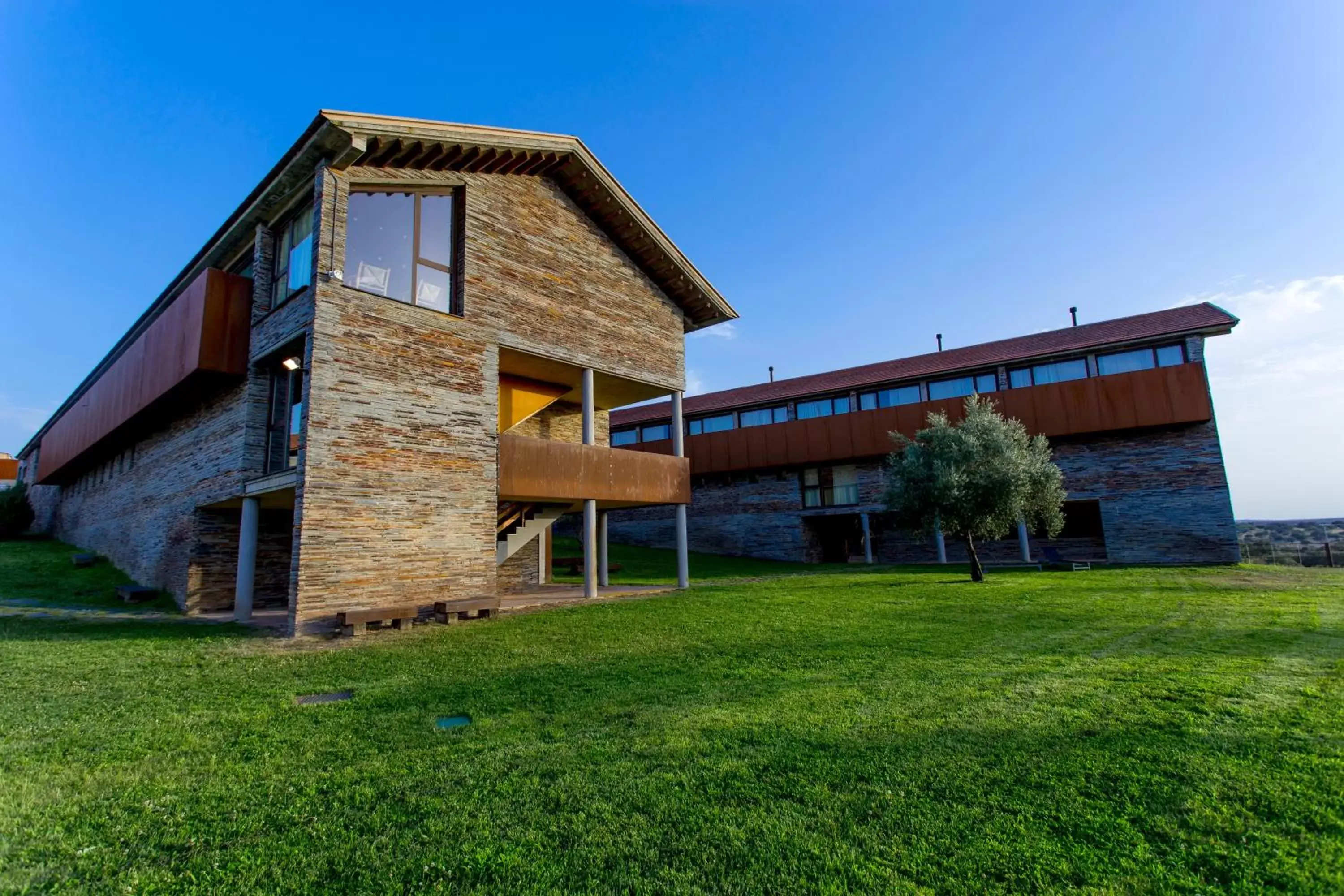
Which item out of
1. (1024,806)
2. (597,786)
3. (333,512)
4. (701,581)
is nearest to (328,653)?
(333,512)

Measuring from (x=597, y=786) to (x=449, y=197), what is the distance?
43.5 ft

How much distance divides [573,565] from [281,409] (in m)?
12.1

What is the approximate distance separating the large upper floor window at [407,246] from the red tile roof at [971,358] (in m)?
13.1

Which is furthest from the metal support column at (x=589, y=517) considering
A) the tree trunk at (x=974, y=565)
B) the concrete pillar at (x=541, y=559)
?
the tree trunk at (x=974, y=565)

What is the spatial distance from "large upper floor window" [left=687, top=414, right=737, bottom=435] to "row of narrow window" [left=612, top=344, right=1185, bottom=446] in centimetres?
2

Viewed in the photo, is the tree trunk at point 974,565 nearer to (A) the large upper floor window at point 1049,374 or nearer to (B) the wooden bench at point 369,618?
(A) the large upper floor window at point 1049,374

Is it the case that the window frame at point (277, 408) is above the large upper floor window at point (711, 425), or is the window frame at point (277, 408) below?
below

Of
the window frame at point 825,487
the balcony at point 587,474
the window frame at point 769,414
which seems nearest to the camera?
the balcony at point 587,474

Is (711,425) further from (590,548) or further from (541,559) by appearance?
(590,548)

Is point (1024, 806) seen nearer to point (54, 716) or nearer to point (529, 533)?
point (54, 716)

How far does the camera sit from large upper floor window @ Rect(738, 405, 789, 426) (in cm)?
3108

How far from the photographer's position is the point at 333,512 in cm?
1063

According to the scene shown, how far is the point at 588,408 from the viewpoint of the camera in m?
15.5

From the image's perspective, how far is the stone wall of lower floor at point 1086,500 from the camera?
2184cm
